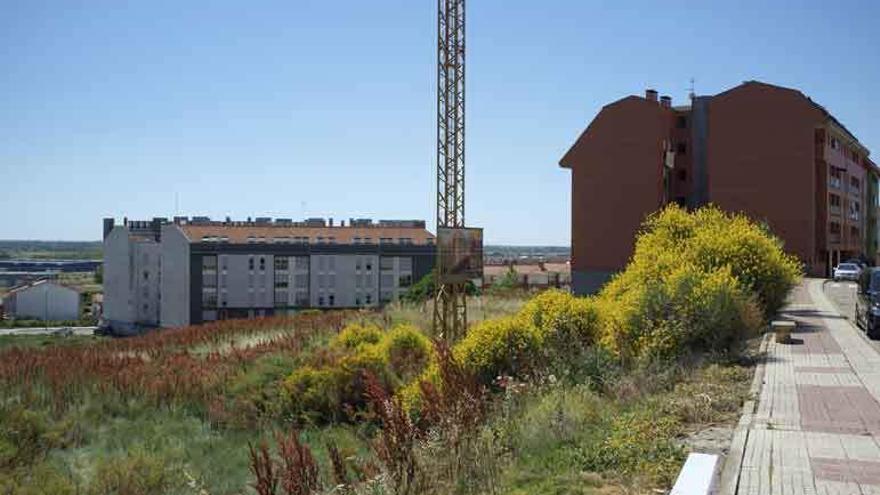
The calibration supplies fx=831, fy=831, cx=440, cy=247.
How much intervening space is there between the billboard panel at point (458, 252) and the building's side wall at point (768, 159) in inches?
1013

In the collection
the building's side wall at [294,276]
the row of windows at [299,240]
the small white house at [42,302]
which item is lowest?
the small white house at [42,302]

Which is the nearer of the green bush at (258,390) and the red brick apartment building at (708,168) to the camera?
the green bush at (258,390)

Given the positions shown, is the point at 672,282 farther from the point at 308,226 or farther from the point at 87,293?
the point at 87,293

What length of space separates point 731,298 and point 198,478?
9.19 metres

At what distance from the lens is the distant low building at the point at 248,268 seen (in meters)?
93.4

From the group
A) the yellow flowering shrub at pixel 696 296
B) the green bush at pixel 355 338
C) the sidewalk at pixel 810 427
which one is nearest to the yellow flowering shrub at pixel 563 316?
the yellow flowering shrub at pixel 696 296

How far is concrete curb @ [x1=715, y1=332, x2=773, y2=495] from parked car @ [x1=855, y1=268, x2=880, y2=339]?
27.4 ft

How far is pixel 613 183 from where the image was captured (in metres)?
52.8

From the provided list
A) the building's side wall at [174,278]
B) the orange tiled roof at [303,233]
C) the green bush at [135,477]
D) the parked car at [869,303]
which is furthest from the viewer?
the orange tiled roof at [303,233]

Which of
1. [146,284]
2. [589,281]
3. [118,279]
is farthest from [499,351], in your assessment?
[118,279]

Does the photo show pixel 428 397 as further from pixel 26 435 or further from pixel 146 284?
pixel 146 284

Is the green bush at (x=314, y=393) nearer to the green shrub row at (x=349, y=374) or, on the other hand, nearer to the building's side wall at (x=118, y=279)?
the green shrub row at (x=349, y=374)

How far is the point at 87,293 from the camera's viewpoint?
151 m

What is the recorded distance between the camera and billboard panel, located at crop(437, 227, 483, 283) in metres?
28.2
